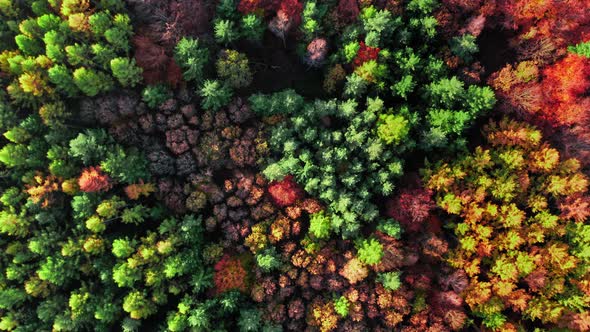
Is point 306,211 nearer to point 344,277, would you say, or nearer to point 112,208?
point 344,277

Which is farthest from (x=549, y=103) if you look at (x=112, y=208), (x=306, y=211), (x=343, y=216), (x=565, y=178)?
(x=112, y=208)

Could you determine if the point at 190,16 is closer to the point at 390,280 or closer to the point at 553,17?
the point at 390,280

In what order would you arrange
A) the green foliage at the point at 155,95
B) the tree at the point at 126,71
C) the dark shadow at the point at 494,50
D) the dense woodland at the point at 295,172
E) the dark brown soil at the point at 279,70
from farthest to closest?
the dark shadow at the point at 494,50 < the dark brown soil at the point at 279,70 < the green foliage at the point at 155,95 < the dense woodland at the point at 295,172 < the tree at the point at 126,71

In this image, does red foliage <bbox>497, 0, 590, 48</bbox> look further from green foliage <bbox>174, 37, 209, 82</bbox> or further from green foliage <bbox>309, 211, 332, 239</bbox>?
green foliage <bbox>174, 37, 209, 82</bbox>

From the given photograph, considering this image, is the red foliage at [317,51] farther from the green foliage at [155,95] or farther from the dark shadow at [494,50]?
the dark shadow at [494,50]

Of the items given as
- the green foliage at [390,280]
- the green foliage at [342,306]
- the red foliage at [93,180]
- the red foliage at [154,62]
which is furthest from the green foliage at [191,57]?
the green foliage at [390,280]

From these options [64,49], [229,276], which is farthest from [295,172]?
[64,49]
